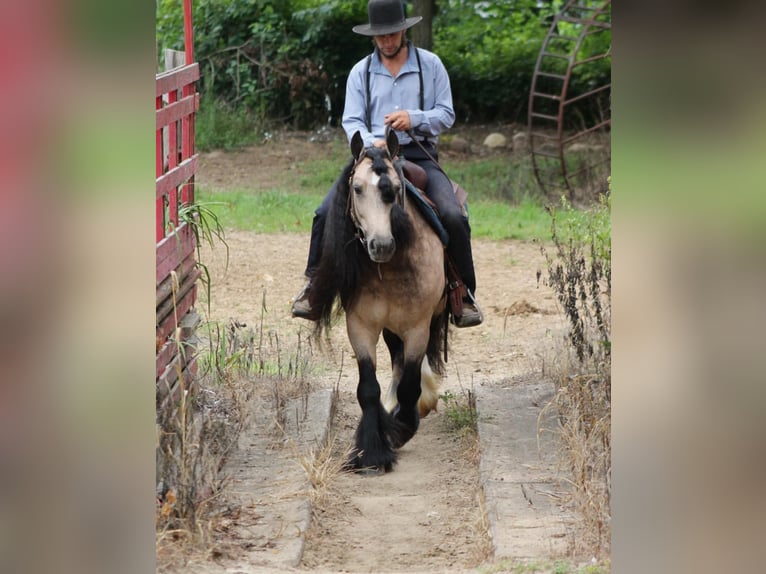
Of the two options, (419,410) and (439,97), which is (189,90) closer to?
(439,97)

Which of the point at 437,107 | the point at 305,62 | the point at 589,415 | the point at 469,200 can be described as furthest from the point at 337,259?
the point at 305,62

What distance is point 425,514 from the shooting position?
5.68 metres

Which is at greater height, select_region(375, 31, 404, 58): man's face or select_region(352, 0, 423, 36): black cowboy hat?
select_region(352, 0, 423, 36): black cowboy hat

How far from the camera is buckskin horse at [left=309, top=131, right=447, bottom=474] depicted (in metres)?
5.82

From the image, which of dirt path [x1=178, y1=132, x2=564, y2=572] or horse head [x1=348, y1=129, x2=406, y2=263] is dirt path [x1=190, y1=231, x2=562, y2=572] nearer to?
dirt path [x1=178, y1=132, x2=564, y2=572]

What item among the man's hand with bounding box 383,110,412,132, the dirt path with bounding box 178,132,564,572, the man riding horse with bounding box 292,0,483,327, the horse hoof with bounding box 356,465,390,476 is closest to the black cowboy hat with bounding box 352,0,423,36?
the man riding horse with bounding box 292,0,483,327

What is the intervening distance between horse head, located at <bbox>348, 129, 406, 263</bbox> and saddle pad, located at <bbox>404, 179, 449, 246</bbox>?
317 millimetres

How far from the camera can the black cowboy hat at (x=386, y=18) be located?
6.43 m

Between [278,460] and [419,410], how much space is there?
1.28 meters

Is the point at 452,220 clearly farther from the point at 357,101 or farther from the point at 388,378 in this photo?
the point at 388,378

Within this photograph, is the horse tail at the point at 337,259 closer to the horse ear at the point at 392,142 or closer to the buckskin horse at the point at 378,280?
the buckskin horse at the point at 378,280

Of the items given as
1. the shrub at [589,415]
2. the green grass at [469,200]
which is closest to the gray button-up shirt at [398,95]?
the shrub at [589,415]

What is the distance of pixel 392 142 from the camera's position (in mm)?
6008
